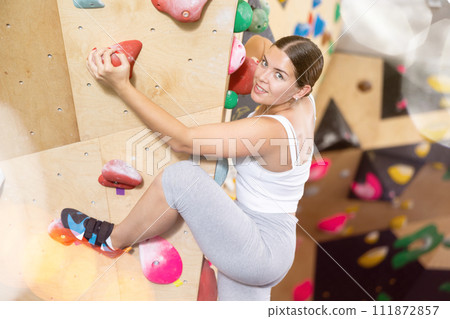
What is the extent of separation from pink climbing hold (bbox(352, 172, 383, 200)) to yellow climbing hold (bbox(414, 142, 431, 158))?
0.09 m

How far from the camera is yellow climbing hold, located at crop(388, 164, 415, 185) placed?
737mm

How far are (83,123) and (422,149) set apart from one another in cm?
63

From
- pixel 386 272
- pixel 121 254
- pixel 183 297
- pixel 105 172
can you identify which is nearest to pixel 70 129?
pixel 105 172

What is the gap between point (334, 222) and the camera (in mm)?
758

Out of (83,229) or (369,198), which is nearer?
(369,198)

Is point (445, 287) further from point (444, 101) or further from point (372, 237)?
point (444, 101)

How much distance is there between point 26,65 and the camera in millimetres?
739

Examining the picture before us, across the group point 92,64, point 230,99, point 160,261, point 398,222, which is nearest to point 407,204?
point 398,222

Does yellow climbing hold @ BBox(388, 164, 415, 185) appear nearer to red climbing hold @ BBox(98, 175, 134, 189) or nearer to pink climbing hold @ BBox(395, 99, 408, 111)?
pink climbing hold @ BBox(395, 99, 408, 111)

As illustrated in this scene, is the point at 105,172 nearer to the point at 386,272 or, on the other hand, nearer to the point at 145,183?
the point at 145,183

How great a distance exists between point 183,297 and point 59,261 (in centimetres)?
29

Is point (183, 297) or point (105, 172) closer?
point (105, 172)

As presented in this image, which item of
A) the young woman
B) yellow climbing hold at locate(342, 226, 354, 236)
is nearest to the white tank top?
the young woman

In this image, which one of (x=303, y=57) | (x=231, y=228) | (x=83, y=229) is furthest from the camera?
(x=83, y=229)
